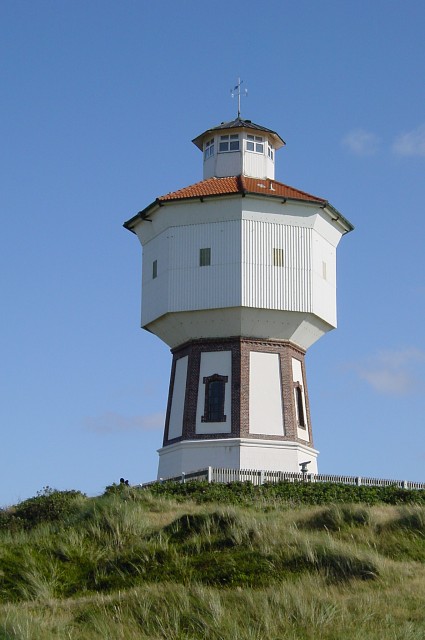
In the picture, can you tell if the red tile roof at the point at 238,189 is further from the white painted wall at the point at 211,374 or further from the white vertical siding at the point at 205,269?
the white painted wall at the point at 211,374

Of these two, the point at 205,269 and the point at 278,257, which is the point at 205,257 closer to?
the point at 205,269

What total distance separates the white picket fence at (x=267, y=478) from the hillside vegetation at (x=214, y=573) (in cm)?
357

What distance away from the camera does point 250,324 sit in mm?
40344

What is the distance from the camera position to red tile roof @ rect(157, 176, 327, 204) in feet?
135

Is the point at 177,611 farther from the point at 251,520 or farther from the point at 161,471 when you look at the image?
the point at 161,471

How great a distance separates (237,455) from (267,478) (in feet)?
9.12

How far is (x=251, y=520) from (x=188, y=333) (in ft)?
52.4

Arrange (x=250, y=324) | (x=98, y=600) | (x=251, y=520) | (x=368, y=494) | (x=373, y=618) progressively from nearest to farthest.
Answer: (x=373, y=618)
(x=98, y=600)
(x=251, y=520)
(x=368, y=494)
(x=250, y=324)

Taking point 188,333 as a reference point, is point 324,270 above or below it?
above

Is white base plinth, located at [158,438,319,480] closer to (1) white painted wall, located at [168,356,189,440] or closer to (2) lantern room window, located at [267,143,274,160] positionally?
(1) white painted wall, located at [168,356,189,440]

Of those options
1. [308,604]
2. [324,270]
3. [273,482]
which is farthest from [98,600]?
[324,270]

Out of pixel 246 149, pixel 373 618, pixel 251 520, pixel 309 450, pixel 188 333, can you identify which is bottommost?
pixel 373 618

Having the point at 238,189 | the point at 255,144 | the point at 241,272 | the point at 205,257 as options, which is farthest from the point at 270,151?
the point at 241,272

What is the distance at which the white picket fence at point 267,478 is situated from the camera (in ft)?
118
